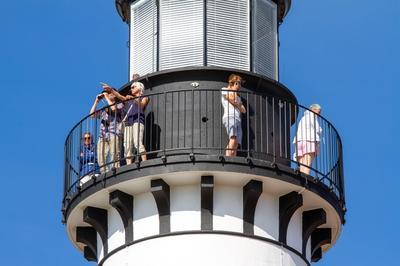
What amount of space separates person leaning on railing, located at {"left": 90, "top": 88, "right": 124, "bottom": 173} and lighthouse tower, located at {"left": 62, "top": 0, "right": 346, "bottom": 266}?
0.06 m

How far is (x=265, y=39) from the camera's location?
35.6m

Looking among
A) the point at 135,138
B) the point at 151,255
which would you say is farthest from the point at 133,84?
the point at 151,255

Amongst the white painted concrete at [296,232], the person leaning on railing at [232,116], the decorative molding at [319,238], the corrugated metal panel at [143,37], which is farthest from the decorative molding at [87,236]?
the decorative molding at [319,238]

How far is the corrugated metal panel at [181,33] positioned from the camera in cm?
3462

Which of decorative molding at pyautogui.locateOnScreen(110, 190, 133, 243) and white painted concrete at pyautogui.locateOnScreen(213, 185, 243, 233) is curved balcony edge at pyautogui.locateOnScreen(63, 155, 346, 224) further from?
white painted concrete at pyautogui.locateOnScreen(213, 185, 243, 233)

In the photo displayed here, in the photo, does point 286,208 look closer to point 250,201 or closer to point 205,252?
point 250,201

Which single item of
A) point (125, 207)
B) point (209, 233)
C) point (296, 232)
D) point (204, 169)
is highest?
point (204, 169)

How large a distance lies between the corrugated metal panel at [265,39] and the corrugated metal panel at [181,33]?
1.18m

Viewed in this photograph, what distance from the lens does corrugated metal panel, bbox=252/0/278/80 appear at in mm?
35125

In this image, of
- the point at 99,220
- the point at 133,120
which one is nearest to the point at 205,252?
the point at 99,220

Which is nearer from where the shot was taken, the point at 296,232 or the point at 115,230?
the point at 115,230

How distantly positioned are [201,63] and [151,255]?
4.22 m

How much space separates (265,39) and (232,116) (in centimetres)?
322

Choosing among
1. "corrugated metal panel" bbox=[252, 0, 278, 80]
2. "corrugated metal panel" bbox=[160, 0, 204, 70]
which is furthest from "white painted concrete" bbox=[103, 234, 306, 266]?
"corrugated metal panel" bbox=[252, 0, 278, 80]
